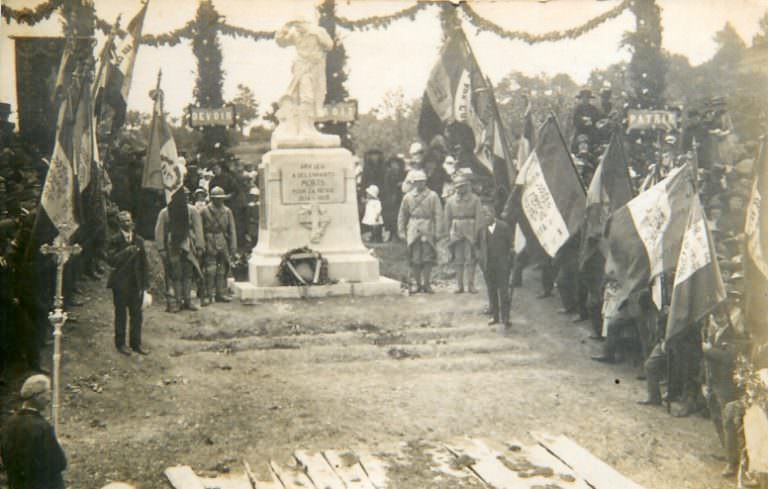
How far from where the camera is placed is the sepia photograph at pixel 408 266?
16.7 feet

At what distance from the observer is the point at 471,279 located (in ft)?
21.0

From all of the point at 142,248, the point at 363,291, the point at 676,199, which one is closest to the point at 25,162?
the point at 142,248

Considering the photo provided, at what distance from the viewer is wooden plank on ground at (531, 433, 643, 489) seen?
5.27 m

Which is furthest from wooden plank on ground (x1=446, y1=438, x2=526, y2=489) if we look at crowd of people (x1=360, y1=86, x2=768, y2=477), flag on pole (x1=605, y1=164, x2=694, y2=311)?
flag on pole (x1=605, y1=164, x2=694, y2=311)

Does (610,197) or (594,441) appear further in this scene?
(610,197)

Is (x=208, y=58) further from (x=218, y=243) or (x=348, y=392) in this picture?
(x=348, y=392)

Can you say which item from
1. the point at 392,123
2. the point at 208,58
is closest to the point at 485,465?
the point at 392,123

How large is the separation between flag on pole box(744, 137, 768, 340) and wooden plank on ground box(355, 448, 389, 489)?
2774mm

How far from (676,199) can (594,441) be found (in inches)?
74.4

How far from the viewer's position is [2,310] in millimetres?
5055

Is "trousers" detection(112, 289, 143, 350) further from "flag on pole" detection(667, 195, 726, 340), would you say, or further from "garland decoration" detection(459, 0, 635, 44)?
"flag on pole" detection(667, 195, 726, 340)

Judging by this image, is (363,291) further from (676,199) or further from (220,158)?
(676,199)

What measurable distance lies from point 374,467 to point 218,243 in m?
2.22

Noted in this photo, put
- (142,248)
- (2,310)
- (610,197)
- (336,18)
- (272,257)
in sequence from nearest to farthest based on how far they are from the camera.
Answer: (2,310), (142,248), (336,18), (610,197), (272,257)
